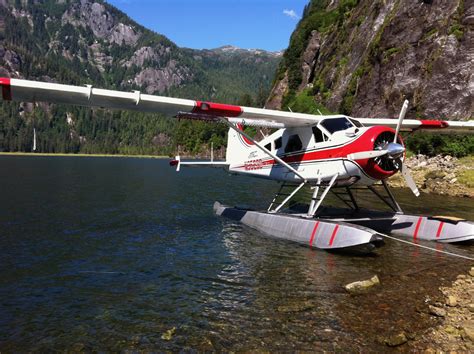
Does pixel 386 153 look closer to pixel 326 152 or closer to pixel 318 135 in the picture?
pixel 326 152

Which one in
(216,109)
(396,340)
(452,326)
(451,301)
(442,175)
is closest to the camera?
(396,340)

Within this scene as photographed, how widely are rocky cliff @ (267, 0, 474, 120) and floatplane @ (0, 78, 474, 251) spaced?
23426 millimetres

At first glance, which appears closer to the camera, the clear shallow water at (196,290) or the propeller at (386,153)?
the clear shallow water at (196,290)

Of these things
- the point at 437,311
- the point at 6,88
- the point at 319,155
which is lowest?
the point at 437,311

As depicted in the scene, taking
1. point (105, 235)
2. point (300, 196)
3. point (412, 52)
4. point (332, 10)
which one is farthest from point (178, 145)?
point (105, 235)

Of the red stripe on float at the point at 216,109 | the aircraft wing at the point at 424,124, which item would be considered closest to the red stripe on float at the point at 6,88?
the red stripe on float at the point at 216,109

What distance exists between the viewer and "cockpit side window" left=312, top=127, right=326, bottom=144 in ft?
41.7

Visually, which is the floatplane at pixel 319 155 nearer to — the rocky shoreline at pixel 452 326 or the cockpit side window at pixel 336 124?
the cockpit side window at pixel 336 124

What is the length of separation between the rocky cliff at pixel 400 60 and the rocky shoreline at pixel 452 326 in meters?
30.9

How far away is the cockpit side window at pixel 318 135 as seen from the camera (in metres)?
12.7

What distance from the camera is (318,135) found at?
42.3 feet

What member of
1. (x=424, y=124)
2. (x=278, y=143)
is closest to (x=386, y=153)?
(x=278, y=143)

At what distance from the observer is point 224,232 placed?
1381cm

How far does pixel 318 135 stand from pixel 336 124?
791 millimetres
